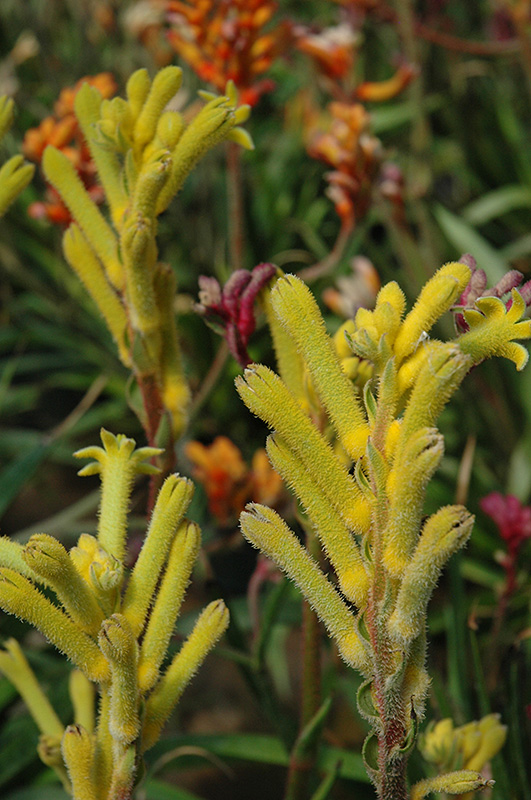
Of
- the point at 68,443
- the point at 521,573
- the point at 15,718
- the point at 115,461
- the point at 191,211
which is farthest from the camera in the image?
the point at 191,211

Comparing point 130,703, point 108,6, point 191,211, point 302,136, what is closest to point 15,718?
point 130,703

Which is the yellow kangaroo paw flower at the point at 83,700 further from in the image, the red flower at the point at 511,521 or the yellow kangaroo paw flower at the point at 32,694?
the red flower at the point at 511,521

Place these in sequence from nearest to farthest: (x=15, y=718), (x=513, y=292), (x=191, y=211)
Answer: (x=513, y=292)
(x=15, y=718)
(x=191, y=211)

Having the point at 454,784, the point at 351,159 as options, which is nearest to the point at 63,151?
the point at 351,159

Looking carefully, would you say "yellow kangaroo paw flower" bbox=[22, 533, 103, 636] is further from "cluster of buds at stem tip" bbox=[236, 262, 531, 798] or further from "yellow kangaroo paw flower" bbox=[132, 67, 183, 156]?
"yellow kangaroo paw flower" bbox=[132, 67, 183, 156]

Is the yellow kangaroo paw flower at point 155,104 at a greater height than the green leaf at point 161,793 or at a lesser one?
greater

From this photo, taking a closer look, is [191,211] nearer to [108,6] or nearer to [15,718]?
[108,6]

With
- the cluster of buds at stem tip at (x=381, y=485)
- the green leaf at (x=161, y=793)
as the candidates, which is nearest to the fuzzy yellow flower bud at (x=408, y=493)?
the cluster of buds at stem tip at (x=381, y=485)

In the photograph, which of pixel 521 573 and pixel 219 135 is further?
pixel 521 573
